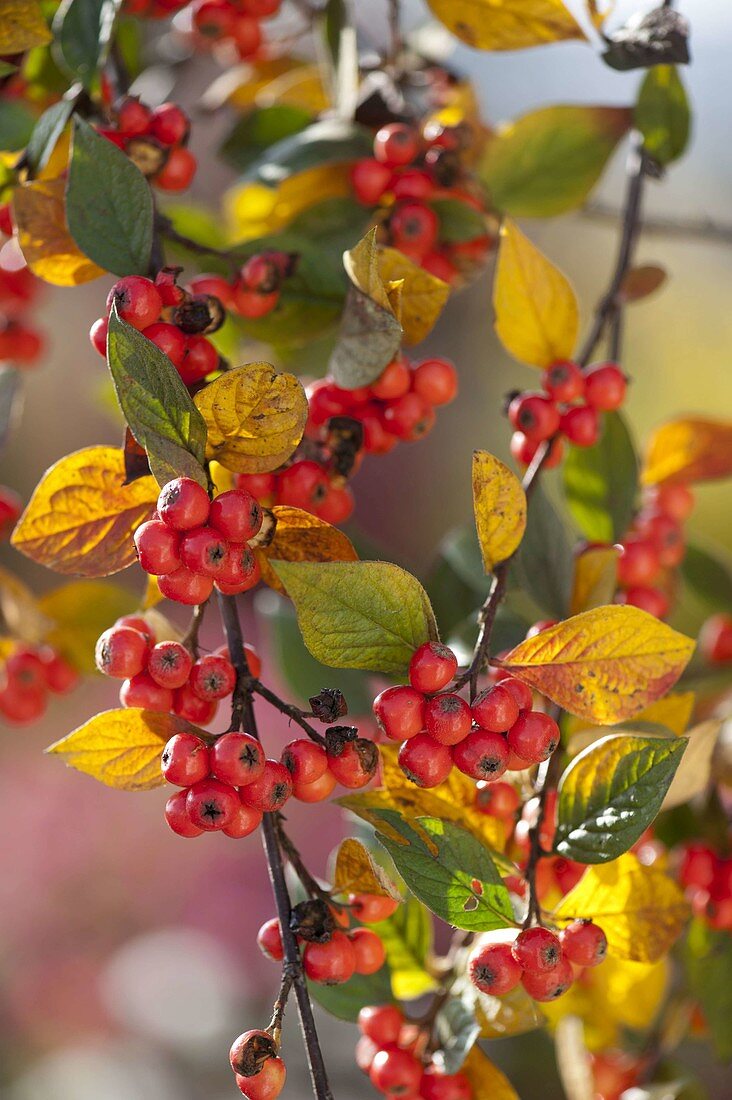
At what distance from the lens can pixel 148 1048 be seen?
164 cm

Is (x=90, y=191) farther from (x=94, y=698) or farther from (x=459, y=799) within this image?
(x=94, y=698)

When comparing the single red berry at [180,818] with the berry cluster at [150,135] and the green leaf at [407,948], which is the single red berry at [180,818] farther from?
the berry cluster at [150,135]

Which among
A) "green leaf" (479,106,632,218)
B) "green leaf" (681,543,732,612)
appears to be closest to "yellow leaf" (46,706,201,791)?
"green leaf" (479,106,632,218)

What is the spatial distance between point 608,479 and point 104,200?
15.1 inches

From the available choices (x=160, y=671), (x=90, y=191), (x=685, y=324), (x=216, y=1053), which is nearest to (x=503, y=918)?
(x=160, y=671)

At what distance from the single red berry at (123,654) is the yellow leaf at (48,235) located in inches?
7.9

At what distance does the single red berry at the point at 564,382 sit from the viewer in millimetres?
639

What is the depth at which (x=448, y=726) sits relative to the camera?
0.43m

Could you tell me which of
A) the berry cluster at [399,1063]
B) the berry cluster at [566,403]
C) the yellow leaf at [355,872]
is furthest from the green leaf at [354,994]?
the berry cluster at [566,403]

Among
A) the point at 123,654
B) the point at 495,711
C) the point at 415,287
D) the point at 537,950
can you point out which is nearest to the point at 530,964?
the point at 537,950

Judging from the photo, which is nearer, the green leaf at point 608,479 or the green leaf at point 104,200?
the green leaf at point 104,200

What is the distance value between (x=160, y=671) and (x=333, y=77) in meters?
0.50

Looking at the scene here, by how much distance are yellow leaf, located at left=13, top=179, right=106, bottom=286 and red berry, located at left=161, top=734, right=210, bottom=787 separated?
258mm

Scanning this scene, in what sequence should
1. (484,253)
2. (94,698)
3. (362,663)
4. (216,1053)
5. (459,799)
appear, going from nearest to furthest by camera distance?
(362,663) < (459,799) < (484,253) < (216,1053) < (94,698)
